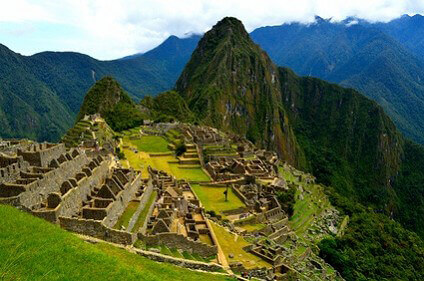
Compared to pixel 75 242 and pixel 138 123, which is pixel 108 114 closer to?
pixel 138 123

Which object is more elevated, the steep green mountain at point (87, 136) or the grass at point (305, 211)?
the steep green mountain at point (87, 136)

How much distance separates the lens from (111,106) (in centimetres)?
12481

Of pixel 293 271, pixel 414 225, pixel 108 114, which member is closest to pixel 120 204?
pixel 293 271

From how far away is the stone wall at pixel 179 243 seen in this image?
25.2 meters

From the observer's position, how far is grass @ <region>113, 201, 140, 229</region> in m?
25.9

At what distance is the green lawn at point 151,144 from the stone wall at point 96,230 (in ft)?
161

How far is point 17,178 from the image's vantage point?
25125 mm

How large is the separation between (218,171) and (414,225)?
11026 centimetres

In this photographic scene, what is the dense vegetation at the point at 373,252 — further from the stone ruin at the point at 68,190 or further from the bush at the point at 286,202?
the stone ruin at the point at 68,190

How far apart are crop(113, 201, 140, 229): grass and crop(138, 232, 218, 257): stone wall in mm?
1646

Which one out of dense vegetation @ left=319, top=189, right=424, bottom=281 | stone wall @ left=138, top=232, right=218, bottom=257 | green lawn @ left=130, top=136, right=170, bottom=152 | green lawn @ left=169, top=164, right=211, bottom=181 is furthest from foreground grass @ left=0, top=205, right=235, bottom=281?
green lawn @ left=130, top=136, right=170, bottom=152

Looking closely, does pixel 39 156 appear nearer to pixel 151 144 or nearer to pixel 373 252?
pixel 373 252

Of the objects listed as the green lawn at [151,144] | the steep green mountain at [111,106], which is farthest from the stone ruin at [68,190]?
the steep green mountain at [111,106]

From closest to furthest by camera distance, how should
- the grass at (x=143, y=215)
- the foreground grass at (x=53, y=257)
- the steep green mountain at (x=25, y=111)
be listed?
1. the foreground grass at (x=53, y=257)
2. the grass at (x=143, y=215)
3. the steep green mountain at (x=25, y=111)
